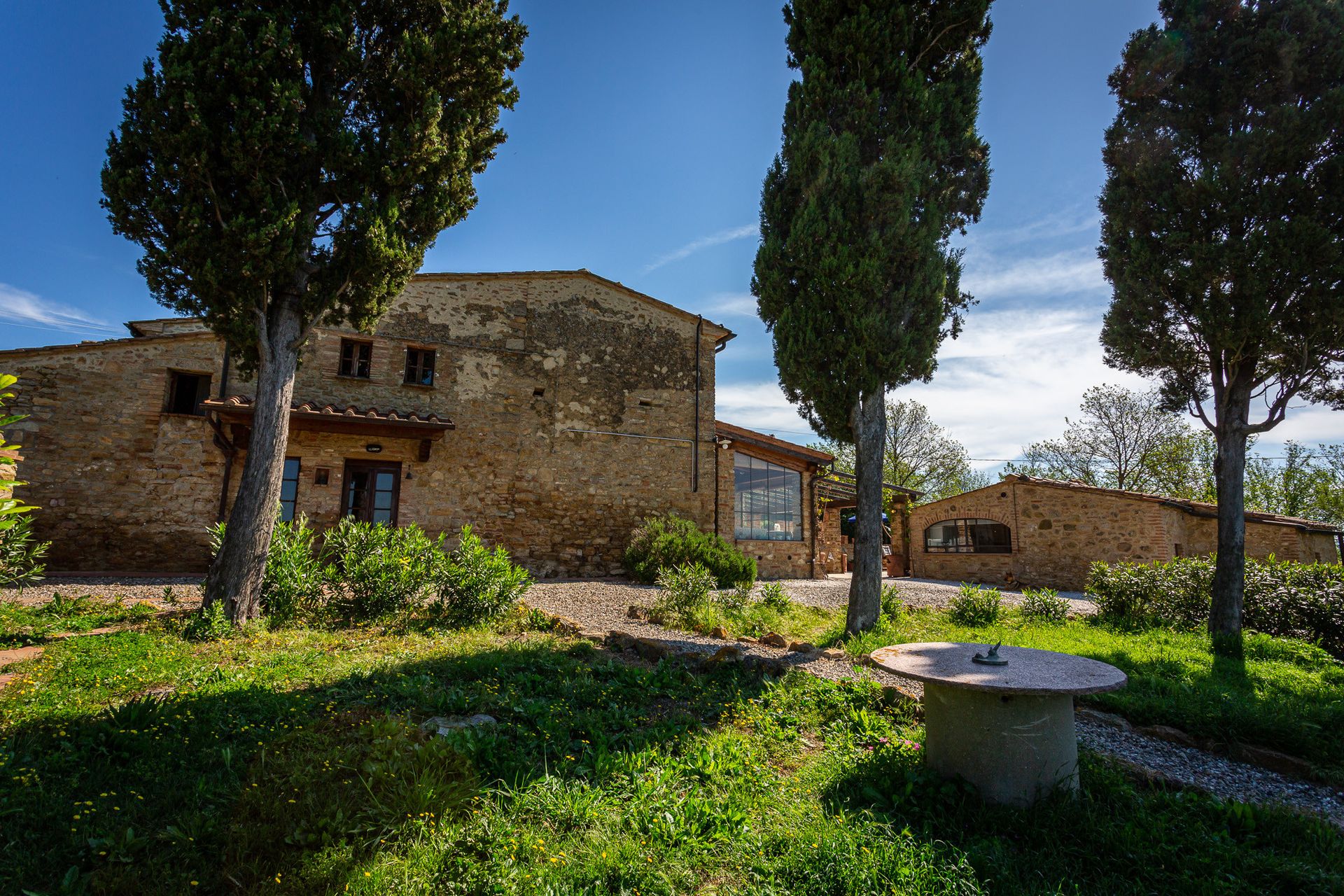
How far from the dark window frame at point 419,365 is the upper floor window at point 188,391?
11.6 feet

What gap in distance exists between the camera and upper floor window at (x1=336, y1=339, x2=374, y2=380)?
12.1 m

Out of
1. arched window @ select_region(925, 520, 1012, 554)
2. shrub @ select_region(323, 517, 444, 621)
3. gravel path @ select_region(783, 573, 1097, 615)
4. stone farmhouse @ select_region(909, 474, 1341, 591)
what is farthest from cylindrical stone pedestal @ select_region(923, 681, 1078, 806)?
arched window @ select_region(925, 520, 1012, 554)

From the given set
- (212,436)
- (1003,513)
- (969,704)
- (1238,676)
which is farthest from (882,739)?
(1003,513)

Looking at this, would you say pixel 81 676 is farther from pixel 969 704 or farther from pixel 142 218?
pixel 969 704

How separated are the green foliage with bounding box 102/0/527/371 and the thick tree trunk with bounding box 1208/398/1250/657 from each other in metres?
11.0

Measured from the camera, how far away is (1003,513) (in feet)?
56.6

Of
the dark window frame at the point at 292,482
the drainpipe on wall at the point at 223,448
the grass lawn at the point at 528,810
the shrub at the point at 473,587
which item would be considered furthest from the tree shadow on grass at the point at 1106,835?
the drainpipe on wall at the point at 223,448

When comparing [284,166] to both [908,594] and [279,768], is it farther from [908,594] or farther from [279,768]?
[908,594]

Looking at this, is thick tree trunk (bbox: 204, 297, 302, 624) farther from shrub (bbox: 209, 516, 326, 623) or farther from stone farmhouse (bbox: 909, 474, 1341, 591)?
stone farmhouse (bbox: 909, 474, 1341, 591)

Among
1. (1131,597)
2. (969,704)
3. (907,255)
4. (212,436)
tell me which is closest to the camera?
(969,704)

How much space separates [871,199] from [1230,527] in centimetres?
653

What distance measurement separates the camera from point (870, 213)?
7.41m

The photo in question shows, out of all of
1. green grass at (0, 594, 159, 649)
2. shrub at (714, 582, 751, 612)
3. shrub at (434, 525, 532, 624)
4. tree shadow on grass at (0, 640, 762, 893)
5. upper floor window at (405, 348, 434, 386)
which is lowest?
tree shadow on grass at (0, 640, 762, 893)

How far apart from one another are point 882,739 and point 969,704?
0.93 meters
